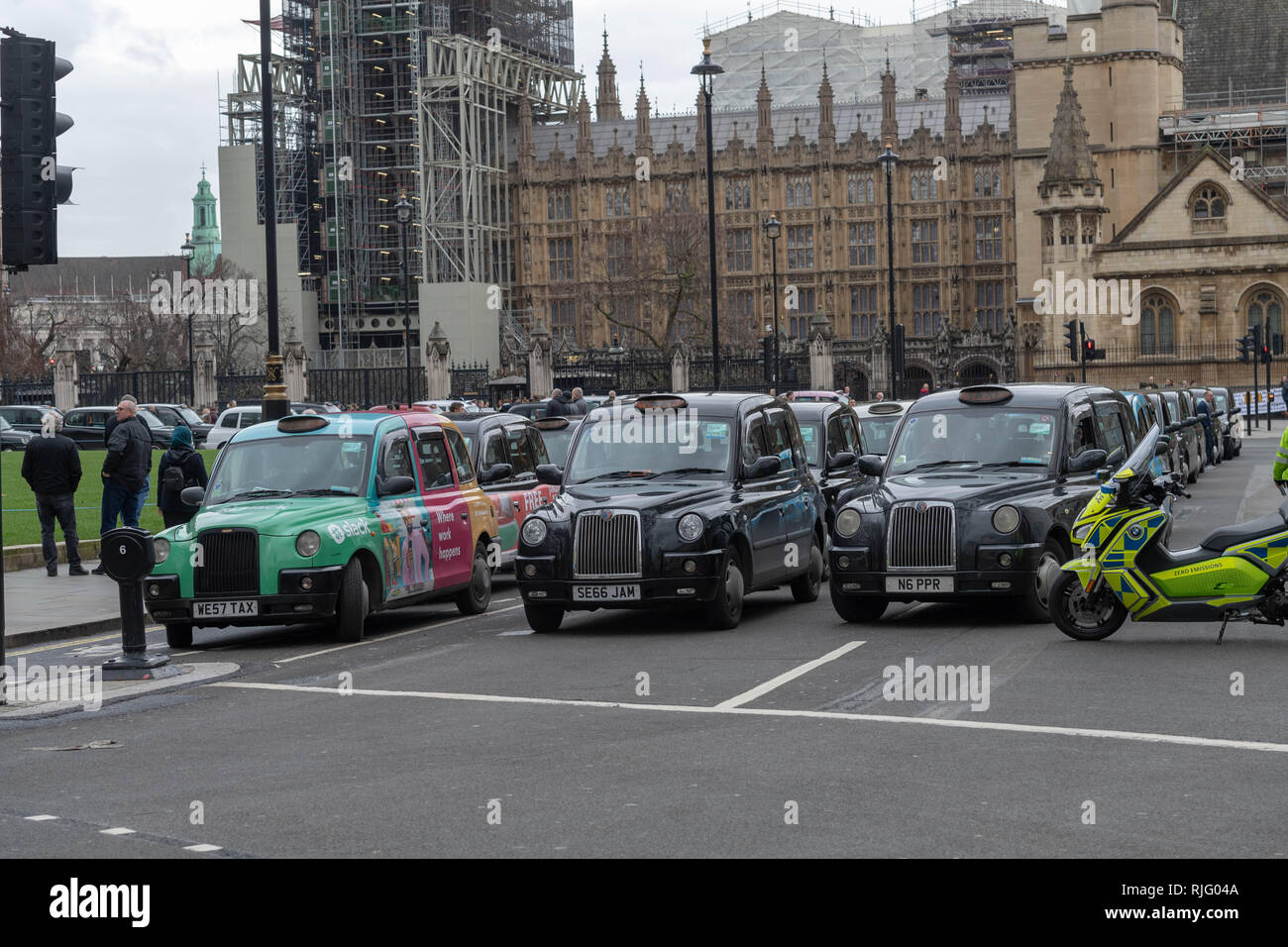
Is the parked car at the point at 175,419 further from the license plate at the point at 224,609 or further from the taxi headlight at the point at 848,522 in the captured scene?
the taxi headlight at the point at 848,522

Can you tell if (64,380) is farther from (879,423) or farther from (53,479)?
(879,423)

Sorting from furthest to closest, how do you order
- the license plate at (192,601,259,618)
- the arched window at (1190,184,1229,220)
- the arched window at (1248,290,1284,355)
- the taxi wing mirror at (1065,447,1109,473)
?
the arched window at (1190,184,1229,220), the arched window at (1248,290,1284,355), the taxi wing mirror at (1065,447,1109,473), the license plate at (192,601,259,618)

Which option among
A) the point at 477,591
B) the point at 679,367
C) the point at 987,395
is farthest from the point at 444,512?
the point at 679,367

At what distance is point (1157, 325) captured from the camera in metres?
70.3

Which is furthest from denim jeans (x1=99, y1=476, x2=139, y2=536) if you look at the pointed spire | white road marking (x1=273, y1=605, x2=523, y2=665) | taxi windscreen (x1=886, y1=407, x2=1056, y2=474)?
the pointed spire

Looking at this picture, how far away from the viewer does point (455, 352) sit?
89562mm

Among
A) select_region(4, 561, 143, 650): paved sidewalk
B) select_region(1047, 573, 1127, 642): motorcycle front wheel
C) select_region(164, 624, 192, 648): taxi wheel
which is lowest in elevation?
select_region(4, 561, 143, 650): paved sidewalk

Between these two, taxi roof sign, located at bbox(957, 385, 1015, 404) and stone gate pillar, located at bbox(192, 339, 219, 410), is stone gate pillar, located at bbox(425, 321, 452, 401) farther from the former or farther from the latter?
taxi roof sign, located at bbox(957, 385, 1015, 404)

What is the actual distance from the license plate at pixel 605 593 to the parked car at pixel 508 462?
11.9 feet

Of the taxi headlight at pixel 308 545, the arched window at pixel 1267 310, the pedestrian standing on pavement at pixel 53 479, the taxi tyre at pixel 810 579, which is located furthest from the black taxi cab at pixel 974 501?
the arched window at pixel 1267 310

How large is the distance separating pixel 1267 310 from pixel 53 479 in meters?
58.6

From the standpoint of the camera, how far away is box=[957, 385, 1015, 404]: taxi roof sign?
15812mm

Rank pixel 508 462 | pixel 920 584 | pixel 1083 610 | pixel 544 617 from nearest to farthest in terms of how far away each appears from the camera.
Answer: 1. pixel 1083 610
2. pixel 920 584
3. pixel 544 617
4. pixel 508 462

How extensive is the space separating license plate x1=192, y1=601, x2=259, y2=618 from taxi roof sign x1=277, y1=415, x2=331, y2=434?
7.02 feet
